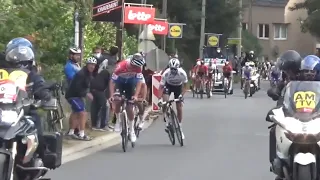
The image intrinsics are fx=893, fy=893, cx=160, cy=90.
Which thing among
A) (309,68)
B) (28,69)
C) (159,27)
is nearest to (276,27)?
(159,27)

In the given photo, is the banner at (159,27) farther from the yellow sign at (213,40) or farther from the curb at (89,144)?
the yellow sign at (213,40)

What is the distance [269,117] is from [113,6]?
13442 mm

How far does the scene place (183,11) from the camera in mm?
57531

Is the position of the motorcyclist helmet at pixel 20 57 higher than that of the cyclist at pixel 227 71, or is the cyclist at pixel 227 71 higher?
the motorcyclist helmet at pixel 20 57

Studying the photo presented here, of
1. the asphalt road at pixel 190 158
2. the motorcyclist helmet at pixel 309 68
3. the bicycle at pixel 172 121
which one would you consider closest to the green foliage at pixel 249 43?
the asphalt road at pixel 190 158

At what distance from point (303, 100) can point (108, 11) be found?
13.5 m

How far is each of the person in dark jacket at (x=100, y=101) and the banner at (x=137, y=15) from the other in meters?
9.58

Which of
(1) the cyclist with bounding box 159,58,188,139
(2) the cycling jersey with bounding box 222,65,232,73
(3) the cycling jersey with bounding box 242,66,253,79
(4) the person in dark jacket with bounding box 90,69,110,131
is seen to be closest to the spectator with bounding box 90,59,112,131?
(4) the person in dark jacket with bounding box 90,69,110,131

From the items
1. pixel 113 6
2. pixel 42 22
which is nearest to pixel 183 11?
pixel 113 6

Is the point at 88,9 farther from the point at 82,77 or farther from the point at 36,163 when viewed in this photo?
the point at 36,163

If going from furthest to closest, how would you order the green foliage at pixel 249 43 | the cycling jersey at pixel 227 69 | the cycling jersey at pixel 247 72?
the green foliage at pixel 249 43
the cycling jersey at pixel 227 69
the cycling jersey at pixel 247 72

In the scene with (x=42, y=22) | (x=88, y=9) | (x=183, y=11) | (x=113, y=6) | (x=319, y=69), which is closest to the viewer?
(x=319, y=69)

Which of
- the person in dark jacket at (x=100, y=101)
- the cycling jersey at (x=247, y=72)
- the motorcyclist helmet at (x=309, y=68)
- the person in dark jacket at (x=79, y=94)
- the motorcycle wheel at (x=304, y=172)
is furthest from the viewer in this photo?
the cycling jersey at (x=247, y=72)

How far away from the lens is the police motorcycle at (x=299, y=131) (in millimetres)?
9344
